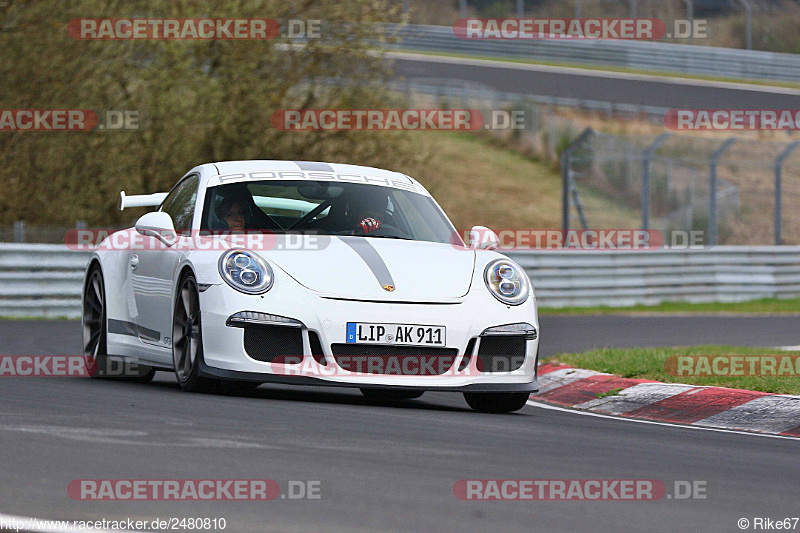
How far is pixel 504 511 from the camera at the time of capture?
196 inches

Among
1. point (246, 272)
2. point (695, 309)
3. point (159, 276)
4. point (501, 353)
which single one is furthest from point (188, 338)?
point (695, 309)

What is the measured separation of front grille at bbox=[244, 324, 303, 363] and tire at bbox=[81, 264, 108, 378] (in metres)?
2.27

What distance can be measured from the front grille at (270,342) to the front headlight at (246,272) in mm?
211

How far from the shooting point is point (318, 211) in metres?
9.23

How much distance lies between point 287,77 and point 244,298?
16.6m

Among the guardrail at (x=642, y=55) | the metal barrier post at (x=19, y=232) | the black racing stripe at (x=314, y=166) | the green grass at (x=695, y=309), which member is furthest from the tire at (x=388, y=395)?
the guardrail at (x=642, y=55)

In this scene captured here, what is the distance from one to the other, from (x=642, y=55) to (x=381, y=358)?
126ft

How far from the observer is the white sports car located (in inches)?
318

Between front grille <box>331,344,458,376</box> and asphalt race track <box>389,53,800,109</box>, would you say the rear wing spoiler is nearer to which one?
front grille <box>331,344,458,376</box>

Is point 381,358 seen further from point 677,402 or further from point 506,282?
point 677,402

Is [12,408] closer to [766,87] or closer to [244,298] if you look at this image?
[244,298]

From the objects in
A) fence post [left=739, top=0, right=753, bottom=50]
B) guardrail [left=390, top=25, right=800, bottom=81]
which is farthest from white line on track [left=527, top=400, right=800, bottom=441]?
fence post [left=739, top=0, right=753, bottom=50]

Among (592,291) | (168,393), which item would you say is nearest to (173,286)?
(168,393)

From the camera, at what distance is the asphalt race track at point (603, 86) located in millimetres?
39469
